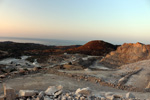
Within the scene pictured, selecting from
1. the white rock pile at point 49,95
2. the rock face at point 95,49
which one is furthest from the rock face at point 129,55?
the white rock pile at point 49,95

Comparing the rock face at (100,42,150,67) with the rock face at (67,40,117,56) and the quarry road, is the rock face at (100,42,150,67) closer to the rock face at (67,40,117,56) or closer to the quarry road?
the quarry road

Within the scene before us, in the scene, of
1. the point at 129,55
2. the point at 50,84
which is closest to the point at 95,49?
the point at 129,55

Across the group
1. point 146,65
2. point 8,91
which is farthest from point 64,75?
point 146,65

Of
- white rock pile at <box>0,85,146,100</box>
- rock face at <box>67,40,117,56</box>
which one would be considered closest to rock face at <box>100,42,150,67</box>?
rock face at <box>67,40,117,56</box>

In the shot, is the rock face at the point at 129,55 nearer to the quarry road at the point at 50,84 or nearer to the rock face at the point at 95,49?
the quarry road at the point at 50,84

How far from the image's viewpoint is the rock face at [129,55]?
21812 mm

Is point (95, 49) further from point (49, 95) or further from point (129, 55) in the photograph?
Answer: point (49, 95)

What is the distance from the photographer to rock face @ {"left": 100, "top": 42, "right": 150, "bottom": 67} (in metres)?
21.8

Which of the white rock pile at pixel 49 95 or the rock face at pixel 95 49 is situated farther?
the rock face at pixel 95 49

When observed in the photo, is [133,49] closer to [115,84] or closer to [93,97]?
[115,84]

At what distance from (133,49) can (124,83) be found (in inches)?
554

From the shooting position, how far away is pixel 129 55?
23156 millimetres

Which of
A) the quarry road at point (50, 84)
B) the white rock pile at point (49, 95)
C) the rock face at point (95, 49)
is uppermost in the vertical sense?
the rock face at point (95, 49)

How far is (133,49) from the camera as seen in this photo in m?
23.6
